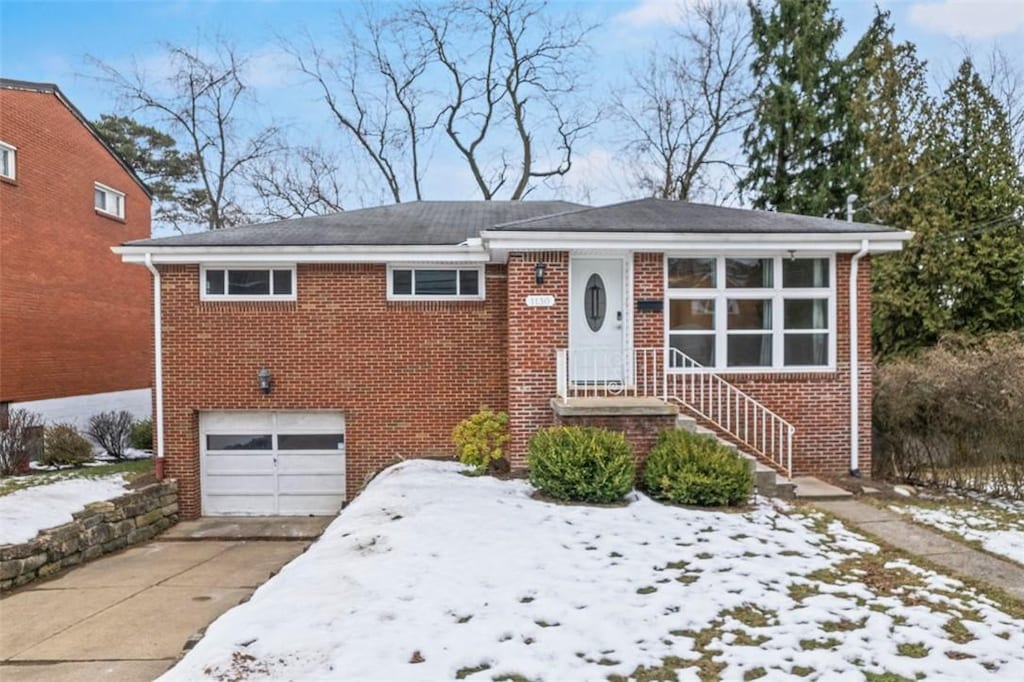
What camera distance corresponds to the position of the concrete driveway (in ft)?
17.3

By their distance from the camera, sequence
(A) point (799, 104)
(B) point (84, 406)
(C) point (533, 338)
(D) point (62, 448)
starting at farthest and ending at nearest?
(A) point (799, 104), (B) point (84, 406), (D) point (62, 448), (C) point (533, 338)

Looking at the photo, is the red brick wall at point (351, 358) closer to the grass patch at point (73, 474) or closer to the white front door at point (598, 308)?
the grass patch at point (73, 474)

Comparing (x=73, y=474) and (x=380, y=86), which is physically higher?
(x=380, y=86)

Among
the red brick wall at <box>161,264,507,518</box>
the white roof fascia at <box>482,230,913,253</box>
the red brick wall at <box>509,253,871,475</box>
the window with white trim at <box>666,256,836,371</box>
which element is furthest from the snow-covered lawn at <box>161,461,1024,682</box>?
the red brick wall at <box>161,264,507,518</box>

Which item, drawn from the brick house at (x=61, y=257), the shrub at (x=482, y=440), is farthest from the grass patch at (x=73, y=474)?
the shrub at (x=482, y=440)

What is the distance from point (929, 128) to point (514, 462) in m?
15.1

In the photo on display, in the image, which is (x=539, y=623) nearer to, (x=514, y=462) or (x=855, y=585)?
(x=855, y=585)

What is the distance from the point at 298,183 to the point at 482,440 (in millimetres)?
19029

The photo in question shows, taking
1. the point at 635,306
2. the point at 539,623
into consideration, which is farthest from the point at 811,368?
the point at 539,623

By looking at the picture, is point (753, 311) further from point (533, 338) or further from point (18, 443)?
point (18, 443)

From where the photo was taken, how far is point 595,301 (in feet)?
29.7

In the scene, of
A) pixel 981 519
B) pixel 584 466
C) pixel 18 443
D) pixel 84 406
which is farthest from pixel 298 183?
pixel 981 519

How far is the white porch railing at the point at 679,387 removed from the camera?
850cm

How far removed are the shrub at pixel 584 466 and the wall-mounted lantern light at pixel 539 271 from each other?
7.70 ft
